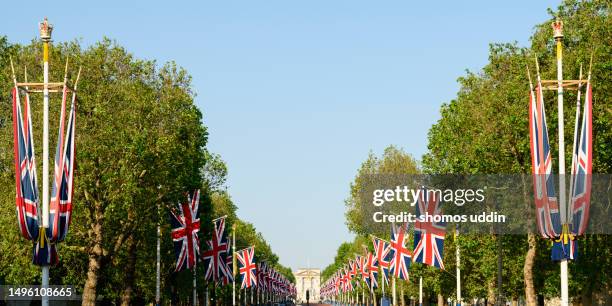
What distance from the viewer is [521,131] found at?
50.7m

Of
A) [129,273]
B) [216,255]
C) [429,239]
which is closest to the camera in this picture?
[429,239]

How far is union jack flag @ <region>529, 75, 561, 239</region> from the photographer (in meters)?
Answer: 30.2

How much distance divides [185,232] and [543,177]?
30075mm

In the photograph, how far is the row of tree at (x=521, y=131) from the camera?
1885 inches

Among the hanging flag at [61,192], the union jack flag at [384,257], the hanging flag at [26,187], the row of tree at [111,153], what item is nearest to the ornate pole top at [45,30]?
the hanging flag at [61,192]

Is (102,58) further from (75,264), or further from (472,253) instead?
(472,253)

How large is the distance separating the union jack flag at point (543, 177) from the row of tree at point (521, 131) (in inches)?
603

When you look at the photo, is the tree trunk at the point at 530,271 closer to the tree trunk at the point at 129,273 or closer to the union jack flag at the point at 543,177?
the tree trunk at the point at 129,273

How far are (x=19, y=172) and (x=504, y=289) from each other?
4518 centimetres

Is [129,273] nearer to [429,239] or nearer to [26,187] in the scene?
[429,239]

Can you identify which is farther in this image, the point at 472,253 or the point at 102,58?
the point at 472,253

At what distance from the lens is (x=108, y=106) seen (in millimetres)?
54500

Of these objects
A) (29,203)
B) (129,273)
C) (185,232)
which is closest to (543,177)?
Answer: (29,203)

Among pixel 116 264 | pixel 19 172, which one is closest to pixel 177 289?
pixel 116 264
